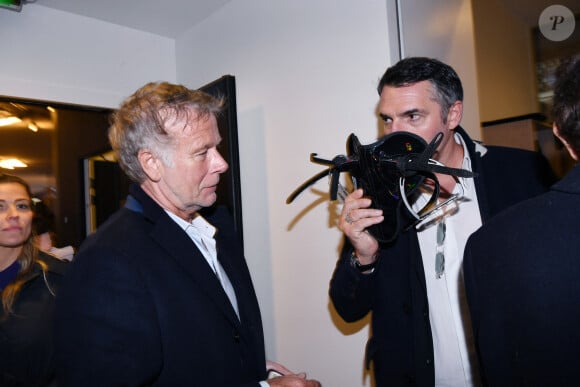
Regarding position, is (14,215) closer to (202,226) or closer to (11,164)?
(202,226)

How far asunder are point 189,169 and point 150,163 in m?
0.10

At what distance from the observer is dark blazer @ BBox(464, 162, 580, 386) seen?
0.69 metres

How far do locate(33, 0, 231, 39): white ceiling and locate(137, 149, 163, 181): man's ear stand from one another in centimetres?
188

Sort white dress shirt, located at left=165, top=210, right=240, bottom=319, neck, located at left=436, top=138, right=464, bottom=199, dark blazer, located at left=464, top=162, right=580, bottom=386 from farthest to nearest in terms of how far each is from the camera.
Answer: neck, located at left=436, top=138, right=464, bottom=199, white dress shirt, located at left=165, top=210, right=240, bottom=319, dark blazer, located at left=464, top=162, right=580, bottom=386

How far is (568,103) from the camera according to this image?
736mm

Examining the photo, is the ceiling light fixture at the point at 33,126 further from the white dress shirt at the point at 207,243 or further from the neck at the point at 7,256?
the white dress shirt at the point at 207,243

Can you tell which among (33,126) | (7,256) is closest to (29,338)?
(7,256)

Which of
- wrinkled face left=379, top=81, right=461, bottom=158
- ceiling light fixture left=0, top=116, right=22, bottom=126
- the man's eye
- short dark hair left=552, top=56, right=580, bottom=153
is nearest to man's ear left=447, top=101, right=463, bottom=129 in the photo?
wrinkled face left=379, top=81, right=461, bottom=158

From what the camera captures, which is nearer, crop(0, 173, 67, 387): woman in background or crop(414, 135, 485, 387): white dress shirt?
crop(414, 135, 485, 387): white dress shirt

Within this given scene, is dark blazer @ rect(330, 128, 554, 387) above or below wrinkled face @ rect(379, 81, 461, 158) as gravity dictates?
below

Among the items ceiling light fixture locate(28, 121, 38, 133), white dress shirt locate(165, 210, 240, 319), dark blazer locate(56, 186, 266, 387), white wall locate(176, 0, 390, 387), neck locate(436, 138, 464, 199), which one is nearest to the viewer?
dark blazer locate(56, 186, 266, 387)

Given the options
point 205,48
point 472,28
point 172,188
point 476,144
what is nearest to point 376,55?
point 476,144

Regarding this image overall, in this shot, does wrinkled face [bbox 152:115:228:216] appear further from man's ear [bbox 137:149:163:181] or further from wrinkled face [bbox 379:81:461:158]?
wrinkled face [bbox 379:81:461:158]

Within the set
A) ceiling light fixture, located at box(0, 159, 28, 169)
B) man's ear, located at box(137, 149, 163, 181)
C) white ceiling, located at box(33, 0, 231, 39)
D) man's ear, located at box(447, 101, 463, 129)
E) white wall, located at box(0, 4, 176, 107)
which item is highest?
white ceiling, located at box(33, 0, 231, 39)
